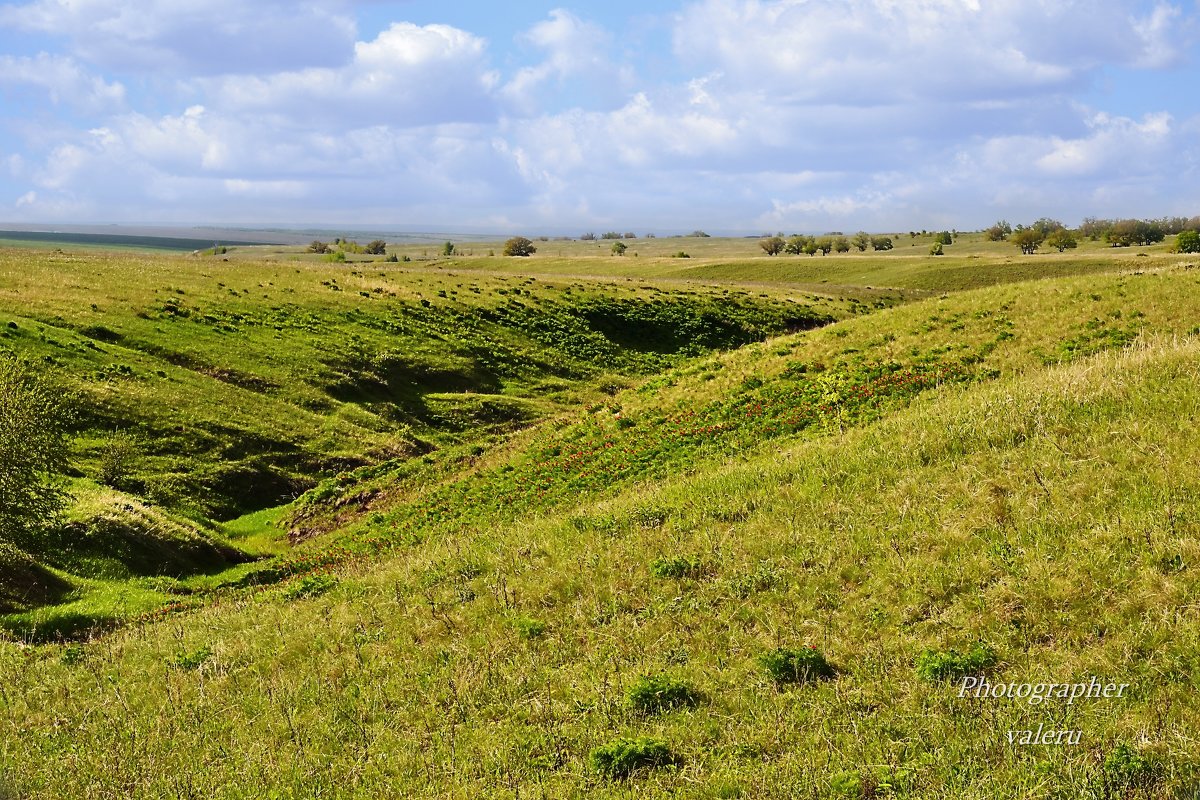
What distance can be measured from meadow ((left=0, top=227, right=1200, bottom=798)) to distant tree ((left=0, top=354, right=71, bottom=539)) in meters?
1.01

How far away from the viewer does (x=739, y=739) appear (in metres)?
8.83

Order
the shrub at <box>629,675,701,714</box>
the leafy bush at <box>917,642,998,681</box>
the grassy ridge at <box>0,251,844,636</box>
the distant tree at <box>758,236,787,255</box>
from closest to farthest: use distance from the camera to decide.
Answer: the leafy bush at <box>917,642,998,681</box>, the shrub at <box>629,675,701,714</box>, the grassy ridge at <box>0,251,844,636</box>, the distant tree at <box>758,236,787,255</box>

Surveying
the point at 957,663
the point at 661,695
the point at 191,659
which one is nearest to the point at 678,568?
the point at 661,695

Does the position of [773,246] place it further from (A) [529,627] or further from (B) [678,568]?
(A) [529,627]

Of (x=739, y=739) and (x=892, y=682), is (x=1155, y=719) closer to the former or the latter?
(x=892, y=682)

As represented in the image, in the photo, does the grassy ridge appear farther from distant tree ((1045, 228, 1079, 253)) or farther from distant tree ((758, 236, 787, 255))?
distant tree ((758, 236, 787, 255))

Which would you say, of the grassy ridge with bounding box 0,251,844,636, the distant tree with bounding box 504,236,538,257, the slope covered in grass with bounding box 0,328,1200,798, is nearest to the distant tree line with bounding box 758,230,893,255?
the distant tree with bounding box 504,236,538,257

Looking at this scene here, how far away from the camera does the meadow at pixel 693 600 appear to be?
8617 millimetres

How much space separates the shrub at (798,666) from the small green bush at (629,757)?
6.27 ft

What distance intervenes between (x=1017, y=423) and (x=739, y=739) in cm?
974

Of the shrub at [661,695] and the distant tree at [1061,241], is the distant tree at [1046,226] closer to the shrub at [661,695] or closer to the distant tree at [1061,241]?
the distant tree at [1061,241]

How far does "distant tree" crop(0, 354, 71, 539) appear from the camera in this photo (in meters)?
20.6

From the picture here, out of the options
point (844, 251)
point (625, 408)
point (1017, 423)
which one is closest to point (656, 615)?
point (1017, 423)

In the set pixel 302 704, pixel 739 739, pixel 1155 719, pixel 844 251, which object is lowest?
pixel 302 704
